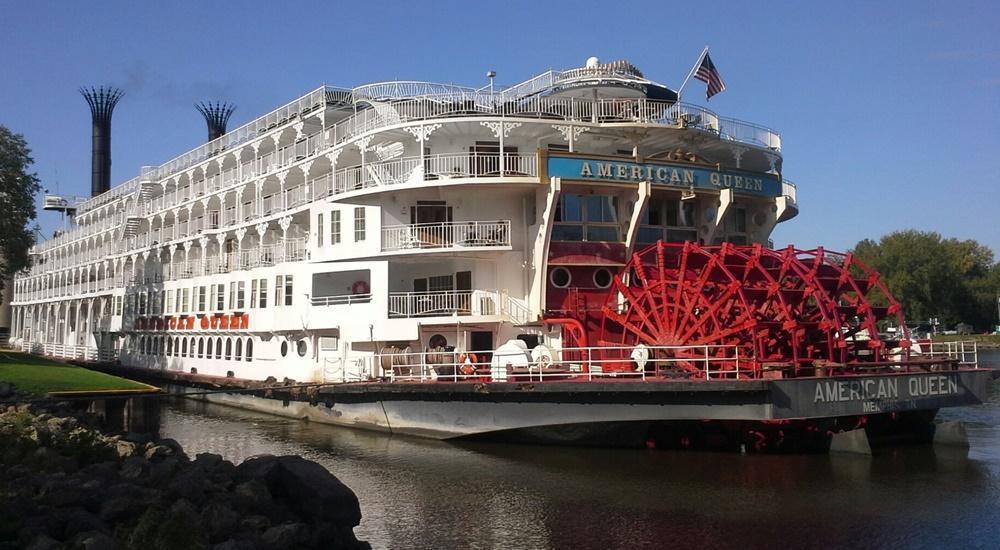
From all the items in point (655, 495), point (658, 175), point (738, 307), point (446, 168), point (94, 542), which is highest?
point (446, 168)

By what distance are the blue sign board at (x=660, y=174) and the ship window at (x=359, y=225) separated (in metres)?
5.49

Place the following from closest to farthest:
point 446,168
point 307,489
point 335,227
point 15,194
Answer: point 307,489
point 446,168
point 335,227
point 15,194

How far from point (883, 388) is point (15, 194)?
1094 inches

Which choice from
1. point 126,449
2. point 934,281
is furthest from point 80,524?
point 934,281

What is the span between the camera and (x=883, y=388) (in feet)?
45.9

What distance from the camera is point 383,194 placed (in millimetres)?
20531

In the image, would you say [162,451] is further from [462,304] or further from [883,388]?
[883,388]

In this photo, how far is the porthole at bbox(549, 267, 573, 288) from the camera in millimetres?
19656

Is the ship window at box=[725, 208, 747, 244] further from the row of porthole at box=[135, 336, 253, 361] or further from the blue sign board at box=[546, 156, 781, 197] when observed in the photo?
the row of porthole at box=[135, 336, 253, 361]

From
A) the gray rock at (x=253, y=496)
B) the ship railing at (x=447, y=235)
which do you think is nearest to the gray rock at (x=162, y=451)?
the gray rock at (x=253, y=496)

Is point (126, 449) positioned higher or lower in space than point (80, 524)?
higher

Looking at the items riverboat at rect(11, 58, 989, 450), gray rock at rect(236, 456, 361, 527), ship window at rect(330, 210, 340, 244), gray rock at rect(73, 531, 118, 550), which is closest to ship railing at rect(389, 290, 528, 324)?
riverboat at rect(11, 58, 989, 450)

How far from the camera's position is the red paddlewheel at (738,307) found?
17.0 m

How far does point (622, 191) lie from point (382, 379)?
720 cm
